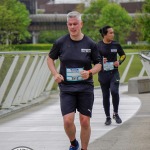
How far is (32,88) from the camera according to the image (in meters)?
17.5

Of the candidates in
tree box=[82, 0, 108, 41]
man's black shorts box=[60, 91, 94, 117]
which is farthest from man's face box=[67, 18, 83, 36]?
tree box=[82, 0, 108, 41]

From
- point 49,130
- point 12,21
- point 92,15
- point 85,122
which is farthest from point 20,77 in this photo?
point 92,15

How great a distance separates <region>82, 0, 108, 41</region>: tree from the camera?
106m

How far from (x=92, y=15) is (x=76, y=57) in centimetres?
10126

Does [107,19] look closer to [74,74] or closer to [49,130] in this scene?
[49,130]

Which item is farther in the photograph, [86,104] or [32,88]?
[32,88]

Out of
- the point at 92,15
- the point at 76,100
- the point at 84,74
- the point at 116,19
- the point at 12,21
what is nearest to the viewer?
the point at 84,74

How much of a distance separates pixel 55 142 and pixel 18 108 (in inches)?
224

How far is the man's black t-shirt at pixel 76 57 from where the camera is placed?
8.07 metres

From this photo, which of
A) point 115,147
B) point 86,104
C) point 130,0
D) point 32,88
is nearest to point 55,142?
point 115,147

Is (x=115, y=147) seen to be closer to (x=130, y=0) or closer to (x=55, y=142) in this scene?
(x=55, y=142)

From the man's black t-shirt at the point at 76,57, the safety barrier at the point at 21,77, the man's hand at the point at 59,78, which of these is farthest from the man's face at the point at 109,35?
the man's hand at the point at 59,78

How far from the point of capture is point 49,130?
11445mm

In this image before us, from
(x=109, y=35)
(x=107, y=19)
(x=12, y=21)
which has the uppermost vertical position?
(x=109, y=35)
